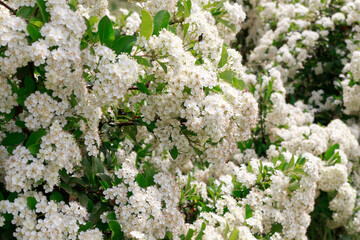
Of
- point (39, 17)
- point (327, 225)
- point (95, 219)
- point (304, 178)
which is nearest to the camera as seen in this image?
point (39, 17)

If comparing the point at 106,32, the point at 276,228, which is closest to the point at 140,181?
the point at 106,32

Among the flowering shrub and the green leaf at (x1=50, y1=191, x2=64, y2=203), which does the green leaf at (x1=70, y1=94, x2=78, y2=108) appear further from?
the green leaf at (x1=50, y1=191, x2=64, y2=203)

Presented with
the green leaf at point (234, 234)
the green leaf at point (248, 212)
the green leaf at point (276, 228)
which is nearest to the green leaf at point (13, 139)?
the green leaf at point (234, 234)

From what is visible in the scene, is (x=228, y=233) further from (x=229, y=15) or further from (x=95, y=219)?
(x=229, y=15)

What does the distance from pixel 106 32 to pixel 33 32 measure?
371 mm

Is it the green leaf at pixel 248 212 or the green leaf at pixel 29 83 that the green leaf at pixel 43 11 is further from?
the green leaf at pixel 248 212

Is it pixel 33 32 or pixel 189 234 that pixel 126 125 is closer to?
pixel 189 234

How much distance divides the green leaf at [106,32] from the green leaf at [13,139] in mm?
589

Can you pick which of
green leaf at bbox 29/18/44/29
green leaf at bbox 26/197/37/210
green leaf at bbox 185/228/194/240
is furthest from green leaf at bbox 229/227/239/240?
green leaf at bbox 29/18/44/29

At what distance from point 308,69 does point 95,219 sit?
421 centimetres

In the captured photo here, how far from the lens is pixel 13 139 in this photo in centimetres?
185

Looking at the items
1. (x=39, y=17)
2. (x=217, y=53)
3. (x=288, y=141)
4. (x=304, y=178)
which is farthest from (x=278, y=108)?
(x=39, y=17)

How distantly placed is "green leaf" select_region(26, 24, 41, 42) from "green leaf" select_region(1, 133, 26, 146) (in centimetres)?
47

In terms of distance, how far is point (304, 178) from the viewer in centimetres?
257
